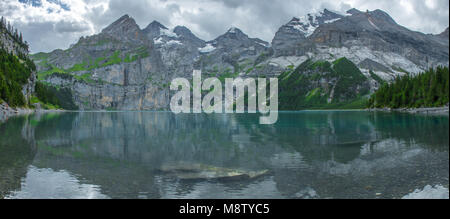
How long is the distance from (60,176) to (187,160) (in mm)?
12362

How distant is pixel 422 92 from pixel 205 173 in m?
153

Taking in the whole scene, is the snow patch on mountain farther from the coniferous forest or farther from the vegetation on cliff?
the vegetation on cliff

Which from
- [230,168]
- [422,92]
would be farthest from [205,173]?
[422,92]

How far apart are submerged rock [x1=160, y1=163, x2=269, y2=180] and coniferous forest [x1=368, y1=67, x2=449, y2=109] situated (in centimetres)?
12252

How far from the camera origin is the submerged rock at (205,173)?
24.5 metres

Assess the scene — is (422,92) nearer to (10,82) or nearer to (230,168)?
(230,168)

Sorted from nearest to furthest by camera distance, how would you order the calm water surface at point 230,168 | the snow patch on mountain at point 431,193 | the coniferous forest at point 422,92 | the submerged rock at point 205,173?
the snow patch on mountain at point 431,193, the calm water surface at point 230,168, the submerged rock at point 205,173, the coniferous forest at point 422,92

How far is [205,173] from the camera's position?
26.0 m

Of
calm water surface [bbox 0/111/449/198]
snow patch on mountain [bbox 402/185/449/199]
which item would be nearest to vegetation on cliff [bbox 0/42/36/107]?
calm water surface [bbox 0/111/449/198]

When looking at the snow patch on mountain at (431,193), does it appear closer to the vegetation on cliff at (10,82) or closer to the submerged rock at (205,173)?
the submerged rock at (205,173)

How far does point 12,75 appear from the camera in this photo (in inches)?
7215

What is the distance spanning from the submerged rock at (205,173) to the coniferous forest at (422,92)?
122524 millimetres

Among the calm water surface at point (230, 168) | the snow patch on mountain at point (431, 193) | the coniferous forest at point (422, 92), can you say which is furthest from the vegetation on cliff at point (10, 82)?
the coniferous forest at point (422, 92)

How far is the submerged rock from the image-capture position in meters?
24.5
